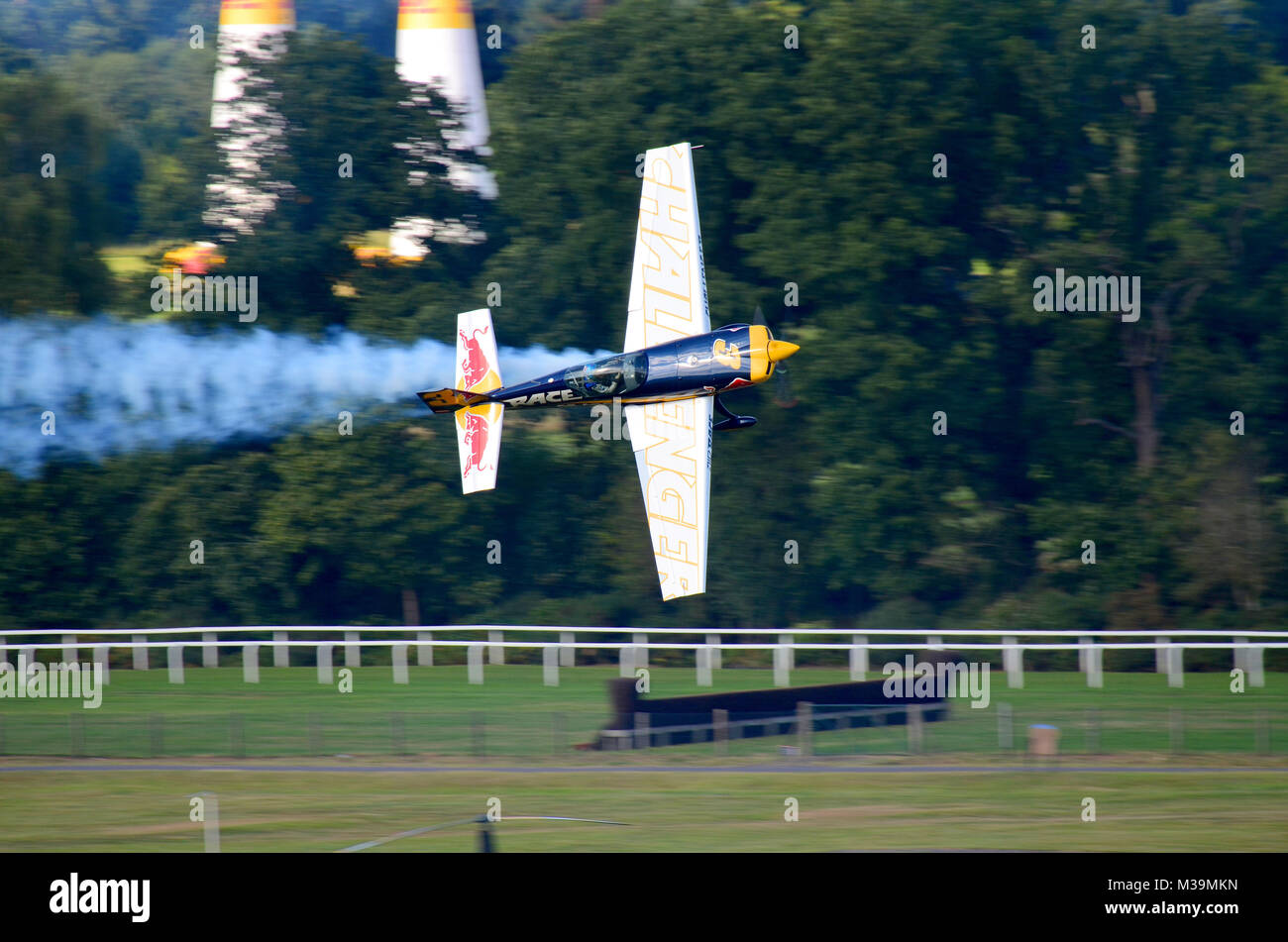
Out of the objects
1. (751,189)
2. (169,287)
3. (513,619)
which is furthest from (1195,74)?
(169,287)

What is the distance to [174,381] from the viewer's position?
1160 inches

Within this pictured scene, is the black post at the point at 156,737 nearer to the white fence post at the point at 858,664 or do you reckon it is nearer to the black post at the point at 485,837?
the black post at the point at 485,837

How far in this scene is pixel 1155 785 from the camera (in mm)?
19312

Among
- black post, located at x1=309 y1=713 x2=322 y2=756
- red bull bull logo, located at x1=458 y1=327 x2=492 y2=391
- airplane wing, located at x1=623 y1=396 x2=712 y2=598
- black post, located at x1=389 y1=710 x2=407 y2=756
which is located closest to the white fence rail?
airplane wing, located at x1=623 y1=396 x2=712 y2=598

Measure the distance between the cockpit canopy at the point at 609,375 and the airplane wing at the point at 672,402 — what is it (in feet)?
1.67

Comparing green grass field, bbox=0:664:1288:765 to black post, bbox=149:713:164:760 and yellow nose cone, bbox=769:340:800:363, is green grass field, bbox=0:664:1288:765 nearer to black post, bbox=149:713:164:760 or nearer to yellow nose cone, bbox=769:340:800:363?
black post, bbox=149:713:164:760

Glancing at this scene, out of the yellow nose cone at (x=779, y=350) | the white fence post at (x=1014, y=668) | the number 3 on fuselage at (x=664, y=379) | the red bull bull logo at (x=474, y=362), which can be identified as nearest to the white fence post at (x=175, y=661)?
the number 3 on fuselage at (x=664, y=379)

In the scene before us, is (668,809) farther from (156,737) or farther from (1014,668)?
(1014,668)

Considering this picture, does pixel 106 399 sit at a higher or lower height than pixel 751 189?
lower

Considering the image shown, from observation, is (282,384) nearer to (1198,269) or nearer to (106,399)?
(106,399)

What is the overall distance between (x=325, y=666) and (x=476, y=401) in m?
6.29

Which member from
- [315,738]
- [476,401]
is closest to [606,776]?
[315,738]

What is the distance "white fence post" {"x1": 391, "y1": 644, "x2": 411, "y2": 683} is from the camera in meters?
26.9

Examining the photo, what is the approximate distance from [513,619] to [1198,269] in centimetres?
1661
